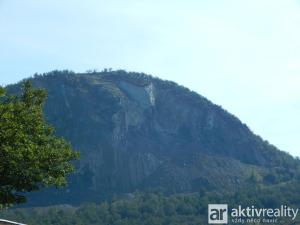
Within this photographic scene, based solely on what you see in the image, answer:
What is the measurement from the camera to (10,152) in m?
29.0

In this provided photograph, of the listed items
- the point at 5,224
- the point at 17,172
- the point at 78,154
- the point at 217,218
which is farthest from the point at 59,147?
the point at 217,218

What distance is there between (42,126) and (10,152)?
3.94 m

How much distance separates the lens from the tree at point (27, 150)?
96.4ft

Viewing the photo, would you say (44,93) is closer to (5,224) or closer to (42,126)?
(42,126)

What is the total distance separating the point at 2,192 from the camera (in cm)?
3138

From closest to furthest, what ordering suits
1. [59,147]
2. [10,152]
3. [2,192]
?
[10,152]
[2,192]
[59,147]

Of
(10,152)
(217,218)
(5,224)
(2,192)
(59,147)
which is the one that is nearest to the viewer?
(10,152)

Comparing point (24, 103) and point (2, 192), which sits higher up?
point (24, 103)

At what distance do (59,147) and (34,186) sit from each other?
2656mm

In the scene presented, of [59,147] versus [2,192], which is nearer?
[2,192]

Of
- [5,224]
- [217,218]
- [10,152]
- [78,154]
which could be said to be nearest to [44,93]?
[78,154]

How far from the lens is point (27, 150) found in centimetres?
2939

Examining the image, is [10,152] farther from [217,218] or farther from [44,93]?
[217,218]

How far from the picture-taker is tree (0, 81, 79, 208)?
2939 cm
